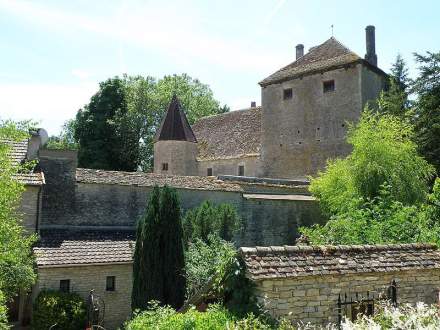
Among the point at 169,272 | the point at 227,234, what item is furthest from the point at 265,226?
the point at 169,272

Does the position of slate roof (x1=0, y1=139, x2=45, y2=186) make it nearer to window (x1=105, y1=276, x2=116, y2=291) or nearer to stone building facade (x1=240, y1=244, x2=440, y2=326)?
window (x1=105, y1=276, x2=116, y2=291)

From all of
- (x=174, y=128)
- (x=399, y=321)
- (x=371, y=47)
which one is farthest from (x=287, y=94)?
(x=399, y=321)

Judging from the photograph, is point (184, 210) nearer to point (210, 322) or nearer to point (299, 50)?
point (210, 322)

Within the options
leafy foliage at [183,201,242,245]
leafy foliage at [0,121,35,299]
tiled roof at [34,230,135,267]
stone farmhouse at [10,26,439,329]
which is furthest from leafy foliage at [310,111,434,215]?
leafy foliage at [0,121,35,299]

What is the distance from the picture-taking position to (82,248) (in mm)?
15930

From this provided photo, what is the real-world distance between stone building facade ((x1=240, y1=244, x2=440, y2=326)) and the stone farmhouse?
3cm

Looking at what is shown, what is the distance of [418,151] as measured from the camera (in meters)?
21.3

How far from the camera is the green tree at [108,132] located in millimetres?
41875

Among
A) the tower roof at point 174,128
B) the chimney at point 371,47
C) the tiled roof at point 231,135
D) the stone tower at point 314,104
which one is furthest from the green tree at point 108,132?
the chimney at point 371,47

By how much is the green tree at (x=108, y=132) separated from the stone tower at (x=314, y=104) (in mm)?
16910

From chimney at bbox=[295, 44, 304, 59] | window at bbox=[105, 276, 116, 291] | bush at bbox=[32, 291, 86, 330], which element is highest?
chimney at bbox=[295, 44, 304, 59]

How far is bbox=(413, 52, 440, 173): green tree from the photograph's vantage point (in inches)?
824

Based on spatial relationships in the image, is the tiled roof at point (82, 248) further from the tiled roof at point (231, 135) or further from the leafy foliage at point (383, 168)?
the tiled roof at point (231, 135)

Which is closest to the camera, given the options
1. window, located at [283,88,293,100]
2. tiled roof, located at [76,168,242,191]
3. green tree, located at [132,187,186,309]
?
green tree, located at [132,187,186,309]
